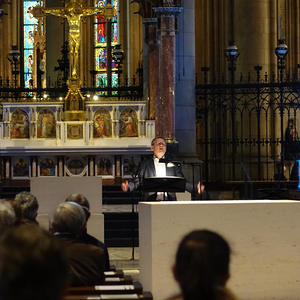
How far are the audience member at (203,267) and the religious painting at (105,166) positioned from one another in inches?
607

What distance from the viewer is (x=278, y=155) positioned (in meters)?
22.0

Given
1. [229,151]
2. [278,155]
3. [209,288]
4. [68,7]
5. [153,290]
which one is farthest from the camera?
[229,151]

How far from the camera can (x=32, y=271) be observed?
2365mm

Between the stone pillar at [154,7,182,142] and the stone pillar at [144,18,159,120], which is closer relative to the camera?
the stone pillar at [154,7,182,142]

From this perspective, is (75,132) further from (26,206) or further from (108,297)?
(108,297)

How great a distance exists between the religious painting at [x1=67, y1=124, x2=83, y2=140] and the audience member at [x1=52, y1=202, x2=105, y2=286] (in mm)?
13311

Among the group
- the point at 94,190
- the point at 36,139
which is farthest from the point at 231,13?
the point at 94,190

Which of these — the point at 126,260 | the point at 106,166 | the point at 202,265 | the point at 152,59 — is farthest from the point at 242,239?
the point at 152,59

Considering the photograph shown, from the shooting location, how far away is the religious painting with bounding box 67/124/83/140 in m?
18.3

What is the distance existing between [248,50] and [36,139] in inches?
267

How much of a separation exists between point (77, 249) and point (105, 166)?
528 inches

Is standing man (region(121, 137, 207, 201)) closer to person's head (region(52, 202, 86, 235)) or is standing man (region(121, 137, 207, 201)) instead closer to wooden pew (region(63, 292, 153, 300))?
person's head (region(52, 202, 86, 235))

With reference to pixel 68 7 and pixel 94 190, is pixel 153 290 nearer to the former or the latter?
pixel 94 190

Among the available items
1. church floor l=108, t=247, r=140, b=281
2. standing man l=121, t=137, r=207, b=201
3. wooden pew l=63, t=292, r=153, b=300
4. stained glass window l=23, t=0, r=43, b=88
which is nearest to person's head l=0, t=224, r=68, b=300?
wooden pew l=63, t=292, r=153, b=300
